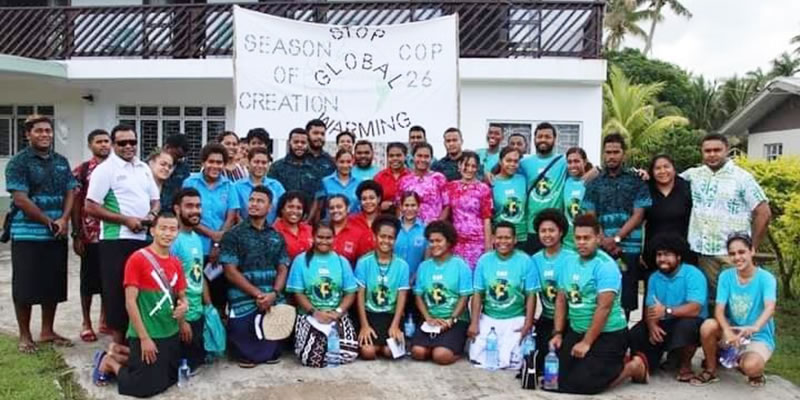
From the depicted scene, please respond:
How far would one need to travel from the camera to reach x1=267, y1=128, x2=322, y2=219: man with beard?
5.75 metres

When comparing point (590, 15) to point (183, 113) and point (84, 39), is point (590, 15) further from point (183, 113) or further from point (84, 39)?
point (84, 39)

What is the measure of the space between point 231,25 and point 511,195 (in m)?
7.89

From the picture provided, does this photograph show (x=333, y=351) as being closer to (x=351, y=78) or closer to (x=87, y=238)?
(x=87, y=238)

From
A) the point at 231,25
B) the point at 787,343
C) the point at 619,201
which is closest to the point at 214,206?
the point at 619,201

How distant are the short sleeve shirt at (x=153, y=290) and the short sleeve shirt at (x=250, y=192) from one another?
0.92m

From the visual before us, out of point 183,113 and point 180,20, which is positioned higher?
point 180,20

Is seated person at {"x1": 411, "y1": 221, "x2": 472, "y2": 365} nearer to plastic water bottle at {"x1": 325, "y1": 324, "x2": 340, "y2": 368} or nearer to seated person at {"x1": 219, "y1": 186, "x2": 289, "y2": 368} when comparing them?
plastic water bottle at {"x1": 325, "y1": 324, "x2": 340, "y2": 368}

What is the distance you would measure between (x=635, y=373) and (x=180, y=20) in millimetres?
9826

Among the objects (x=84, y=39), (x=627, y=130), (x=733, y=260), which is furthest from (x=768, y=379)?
(x=627, y=130)

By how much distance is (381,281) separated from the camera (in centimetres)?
520

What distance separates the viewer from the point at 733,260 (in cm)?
473

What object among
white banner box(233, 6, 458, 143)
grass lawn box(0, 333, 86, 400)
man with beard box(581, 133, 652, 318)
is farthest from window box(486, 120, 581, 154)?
grass lawn box(0, 333, 86, 400)

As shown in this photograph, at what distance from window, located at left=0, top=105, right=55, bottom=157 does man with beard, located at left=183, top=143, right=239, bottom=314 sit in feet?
32.7

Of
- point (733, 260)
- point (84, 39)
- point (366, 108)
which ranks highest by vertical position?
point (84, 39)
